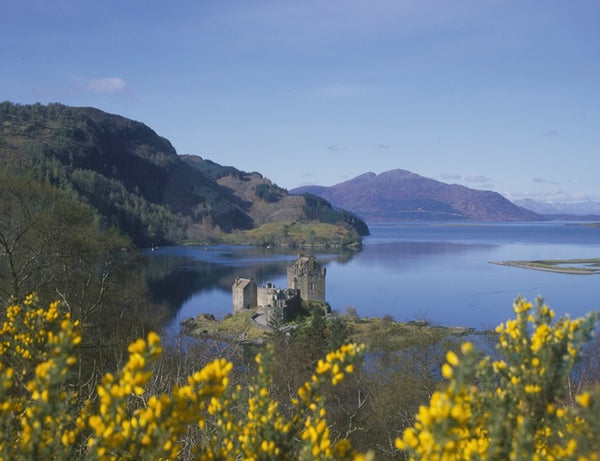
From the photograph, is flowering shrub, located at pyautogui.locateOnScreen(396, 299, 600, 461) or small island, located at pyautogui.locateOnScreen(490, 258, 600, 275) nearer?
flowering shrub, located at pyautogui.locateOnScreen(396, 299, 600, 461)

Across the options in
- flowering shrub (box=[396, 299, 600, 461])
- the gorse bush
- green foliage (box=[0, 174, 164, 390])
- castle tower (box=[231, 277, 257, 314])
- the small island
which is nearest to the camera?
the gorse bush

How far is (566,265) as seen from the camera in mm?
97250

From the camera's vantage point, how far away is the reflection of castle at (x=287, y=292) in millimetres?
51625

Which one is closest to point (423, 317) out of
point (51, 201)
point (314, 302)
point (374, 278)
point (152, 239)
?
point (314, 302)

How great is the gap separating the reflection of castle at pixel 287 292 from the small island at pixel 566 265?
160ft

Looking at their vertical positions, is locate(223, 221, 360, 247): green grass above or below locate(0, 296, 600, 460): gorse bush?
below

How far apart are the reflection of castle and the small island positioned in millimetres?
48778

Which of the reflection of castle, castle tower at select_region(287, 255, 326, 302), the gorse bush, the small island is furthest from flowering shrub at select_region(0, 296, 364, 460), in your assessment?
the small island

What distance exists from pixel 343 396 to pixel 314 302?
35.4m

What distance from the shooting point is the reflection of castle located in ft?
169

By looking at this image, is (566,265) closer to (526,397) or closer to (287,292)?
(287,292)

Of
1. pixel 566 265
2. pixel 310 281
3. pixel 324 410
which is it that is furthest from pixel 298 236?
pixel 324 410

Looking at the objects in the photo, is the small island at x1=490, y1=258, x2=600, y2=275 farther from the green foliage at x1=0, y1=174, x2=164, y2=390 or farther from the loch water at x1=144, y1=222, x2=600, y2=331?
the green foliage at x1=0, y1=174, x2=164, y2=390

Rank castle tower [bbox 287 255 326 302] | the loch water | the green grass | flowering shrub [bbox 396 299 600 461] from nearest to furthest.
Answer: flowering shrub [bbox 396 299 600 461]
the loch water
castle tower [bbox 287 255 326 302]
the green grass
